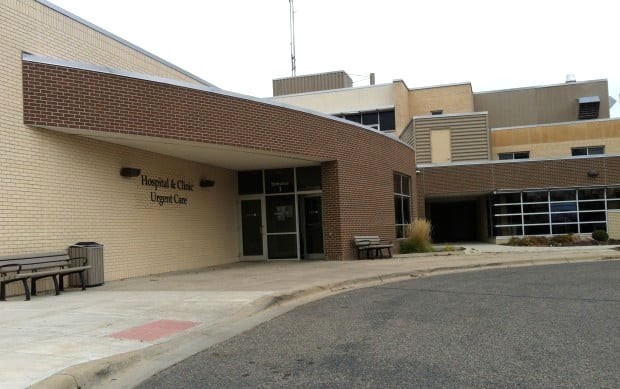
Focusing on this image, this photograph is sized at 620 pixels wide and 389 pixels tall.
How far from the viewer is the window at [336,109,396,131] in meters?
35.6

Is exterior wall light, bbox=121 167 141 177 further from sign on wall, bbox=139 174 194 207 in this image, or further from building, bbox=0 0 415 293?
sign on wall, bbox=139 174 194 207

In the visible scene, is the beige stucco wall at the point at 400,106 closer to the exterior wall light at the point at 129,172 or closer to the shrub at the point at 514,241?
the shrub at the point at 514,241

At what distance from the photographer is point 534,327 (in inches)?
300

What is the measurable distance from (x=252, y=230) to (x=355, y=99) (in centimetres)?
1844

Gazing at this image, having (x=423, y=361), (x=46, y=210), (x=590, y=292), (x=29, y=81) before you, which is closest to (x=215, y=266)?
(x=46, y=210)

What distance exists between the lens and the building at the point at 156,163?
1188cm

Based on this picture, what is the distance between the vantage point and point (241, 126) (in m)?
15.2

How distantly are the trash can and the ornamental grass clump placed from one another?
1194 cm

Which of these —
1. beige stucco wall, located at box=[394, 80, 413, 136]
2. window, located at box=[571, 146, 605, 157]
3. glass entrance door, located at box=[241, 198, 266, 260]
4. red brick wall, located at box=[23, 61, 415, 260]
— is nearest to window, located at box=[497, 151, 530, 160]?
window, located at box=[571, 146, 605, 157]

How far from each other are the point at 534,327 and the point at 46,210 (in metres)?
9.80

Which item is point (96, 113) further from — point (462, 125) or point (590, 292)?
point (462, 125)

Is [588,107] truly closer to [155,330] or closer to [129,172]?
[129,172]

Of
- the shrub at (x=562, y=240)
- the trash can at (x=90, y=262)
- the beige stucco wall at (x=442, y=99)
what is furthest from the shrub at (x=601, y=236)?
the trash can at (x=90, y=262)

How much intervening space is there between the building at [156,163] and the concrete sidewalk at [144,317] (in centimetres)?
158
